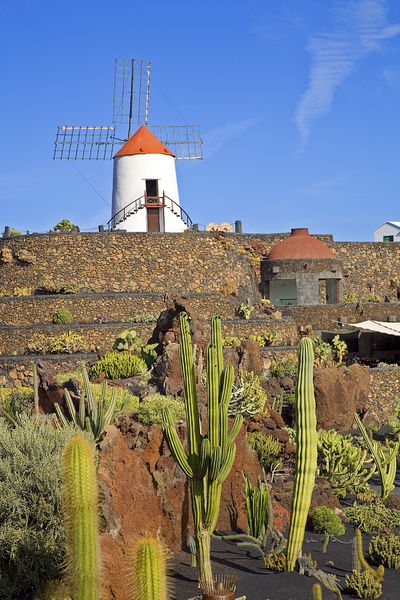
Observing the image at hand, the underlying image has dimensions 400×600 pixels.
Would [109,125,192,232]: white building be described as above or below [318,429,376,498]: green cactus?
above

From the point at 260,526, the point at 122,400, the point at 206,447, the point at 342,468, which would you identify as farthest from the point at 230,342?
the point at 206,447

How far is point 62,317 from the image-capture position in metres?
26.0

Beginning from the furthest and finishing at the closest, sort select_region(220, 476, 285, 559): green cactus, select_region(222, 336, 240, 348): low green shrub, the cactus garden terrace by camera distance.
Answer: select_region(222, 336, 240, 348): low green shrub, select_region(220, 476, 285, 559): green cactus, the cactus garden terrace

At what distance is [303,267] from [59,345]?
12.1m

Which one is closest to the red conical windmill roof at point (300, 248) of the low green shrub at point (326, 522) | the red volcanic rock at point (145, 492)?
the red volcanic rock at point (145, 492)

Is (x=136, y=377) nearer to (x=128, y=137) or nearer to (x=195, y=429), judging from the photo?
(x=195, y=429)

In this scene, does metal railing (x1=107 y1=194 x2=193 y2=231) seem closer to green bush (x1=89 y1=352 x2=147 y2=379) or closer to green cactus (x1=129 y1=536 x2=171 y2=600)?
green bush (x1=89 y1=352 x2=147 y2=379)

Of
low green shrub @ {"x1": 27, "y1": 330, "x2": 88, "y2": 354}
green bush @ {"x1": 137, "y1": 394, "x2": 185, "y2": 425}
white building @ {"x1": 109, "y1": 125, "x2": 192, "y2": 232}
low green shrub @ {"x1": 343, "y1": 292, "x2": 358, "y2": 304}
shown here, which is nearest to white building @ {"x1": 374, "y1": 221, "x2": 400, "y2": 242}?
low green shrub @ {"x1": 343, "y1": 292, "x2": 358, "y2": 304}

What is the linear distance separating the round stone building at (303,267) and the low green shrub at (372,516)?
18.4 metres

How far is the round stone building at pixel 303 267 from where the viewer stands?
32.5 m

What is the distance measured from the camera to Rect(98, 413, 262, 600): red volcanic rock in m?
10.5

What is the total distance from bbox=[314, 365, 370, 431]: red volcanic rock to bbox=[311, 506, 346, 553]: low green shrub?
7.20 m

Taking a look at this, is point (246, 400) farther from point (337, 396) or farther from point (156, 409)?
point (337, 396)

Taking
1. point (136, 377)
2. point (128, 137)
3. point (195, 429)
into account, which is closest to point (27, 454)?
point (195, 429)
